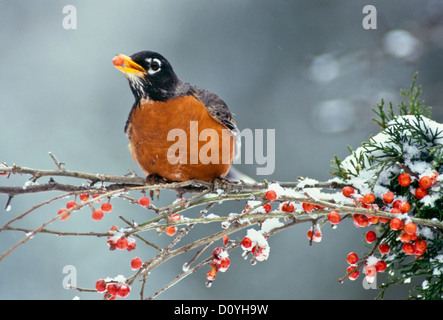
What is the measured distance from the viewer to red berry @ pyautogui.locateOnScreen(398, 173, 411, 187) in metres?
1.13

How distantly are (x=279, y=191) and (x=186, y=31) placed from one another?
3.12m

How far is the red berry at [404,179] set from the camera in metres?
1.13

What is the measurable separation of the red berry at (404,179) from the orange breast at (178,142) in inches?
31.8

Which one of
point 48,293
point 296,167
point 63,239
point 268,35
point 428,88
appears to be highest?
point 268,35

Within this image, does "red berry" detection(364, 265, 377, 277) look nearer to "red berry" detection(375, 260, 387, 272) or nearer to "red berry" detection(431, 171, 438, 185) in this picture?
"red berry" detection(375, 260, 387, 272)

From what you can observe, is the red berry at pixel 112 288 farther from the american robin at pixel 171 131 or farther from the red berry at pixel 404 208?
the american robin at pixel 171 131

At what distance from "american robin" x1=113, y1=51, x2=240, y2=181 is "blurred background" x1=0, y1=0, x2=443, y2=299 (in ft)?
4.49

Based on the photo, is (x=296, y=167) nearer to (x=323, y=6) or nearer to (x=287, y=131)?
(x=287, y=131)

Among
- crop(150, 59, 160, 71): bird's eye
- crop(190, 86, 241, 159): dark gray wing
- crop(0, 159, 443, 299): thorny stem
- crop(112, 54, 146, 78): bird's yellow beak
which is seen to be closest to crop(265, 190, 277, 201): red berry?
crop(0, 159, 443, 299): thorny stem

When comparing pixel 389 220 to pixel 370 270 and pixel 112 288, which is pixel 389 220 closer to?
pixel 370 270

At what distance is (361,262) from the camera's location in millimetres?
1149

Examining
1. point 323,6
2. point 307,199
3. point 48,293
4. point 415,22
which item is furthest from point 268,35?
point 307,199

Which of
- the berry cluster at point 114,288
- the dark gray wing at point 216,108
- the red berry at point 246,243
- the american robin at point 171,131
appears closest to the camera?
the berry cluster at point 114,288

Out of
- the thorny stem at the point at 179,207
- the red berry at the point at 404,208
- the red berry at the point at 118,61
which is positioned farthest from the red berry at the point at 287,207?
the red berry at the point at 118,61
